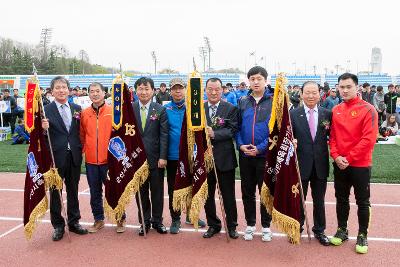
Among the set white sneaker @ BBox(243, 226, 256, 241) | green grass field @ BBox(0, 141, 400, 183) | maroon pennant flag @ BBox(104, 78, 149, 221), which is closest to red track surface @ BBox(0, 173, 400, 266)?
white sneaker @ BBox(243, 226, 256, 241)

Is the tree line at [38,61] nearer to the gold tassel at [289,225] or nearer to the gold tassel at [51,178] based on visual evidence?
the gold tassel at [51,178]

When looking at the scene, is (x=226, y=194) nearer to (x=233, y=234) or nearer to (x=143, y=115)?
(x=233, y=234)

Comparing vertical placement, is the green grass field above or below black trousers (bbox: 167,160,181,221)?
below

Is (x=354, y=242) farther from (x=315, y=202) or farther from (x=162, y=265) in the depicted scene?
(x=162, y=265)

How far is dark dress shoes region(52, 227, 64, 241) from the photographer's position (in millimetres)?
4852

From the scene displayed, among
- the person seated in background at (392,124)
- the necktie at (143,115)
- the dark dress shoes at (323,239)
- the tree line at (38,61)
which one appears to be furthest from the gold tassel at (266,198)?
the tree line at (38,61)

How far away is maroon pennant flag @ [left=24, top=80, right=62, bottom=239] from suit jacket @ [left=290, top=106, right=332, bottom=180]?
2861 millimetres

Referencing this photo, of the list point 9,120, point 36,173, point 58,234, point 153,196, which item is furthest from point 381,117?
point 9,120

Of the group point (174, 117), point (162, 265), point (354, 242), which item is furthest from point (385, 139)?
point (162, 265)

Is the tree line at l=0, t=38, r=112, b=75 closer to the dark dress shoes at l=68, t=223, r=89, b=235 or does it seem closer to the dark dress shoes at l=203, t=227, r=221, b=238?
the dark dress shoes at l=68, t=223, r=89, b=235

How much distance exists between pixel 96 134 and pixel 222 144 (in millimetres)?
1580

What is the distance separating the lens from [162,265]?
Result: 13.4 ft

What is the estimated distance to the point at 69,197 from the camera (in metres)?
5.02

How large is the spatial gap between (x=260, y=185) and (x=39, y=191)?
263 centimetres
